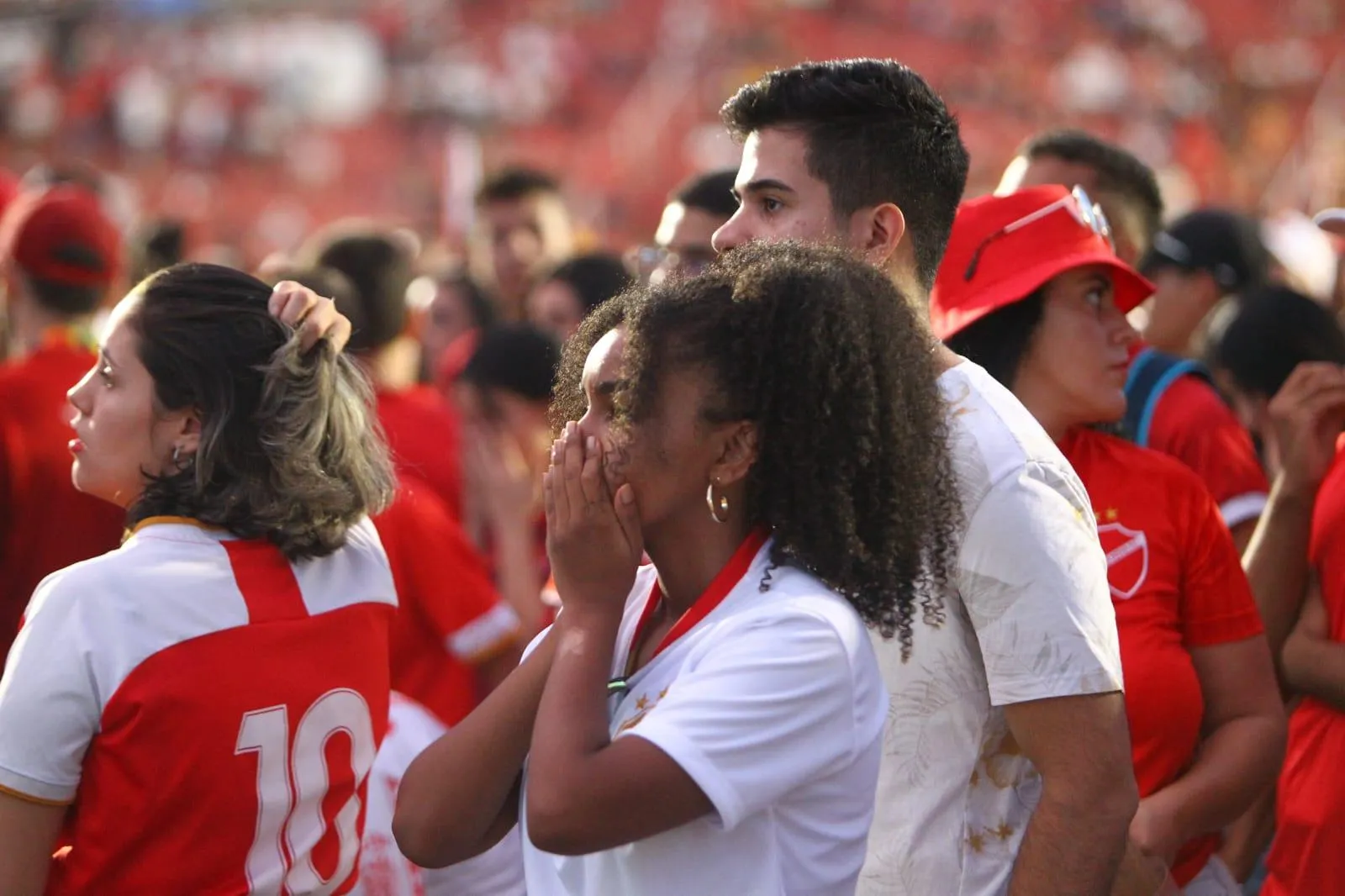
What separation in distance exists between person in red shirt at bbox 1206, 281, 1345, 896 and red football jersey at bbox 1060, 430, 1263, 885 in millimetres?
371

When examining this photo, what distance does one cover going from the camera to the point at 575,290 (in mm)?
5145

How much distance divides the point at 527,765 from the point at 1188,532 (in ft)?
4.17

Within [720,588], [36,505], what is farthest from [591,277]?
[720,588]

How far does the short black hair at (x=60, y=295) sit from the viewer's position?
13.3ft

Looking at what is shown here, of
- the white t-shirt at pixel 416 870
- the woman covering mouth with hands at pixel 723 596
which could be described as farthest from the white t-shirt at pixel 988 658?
the white t-shirt at pixel 416 870

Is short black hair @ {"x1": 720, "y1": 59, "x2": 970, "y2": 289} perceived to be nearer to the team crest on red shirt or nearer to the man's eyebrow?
the man's eyebrow

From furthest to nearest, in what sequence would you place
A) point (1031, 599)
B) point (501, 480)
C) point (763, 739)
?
point (501, 480), point (1031, 599), point (763, 739)

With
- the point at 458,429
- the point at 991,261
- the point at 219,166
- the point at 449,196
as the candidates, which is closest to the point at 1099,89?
the point at 219,166

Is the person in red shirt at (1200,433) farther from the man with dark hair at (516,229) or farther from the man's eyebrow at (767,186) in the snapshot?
the man with dark hair at (516,229)

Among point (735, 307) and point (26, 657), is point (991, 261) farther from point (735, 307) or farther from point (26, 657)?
point (26, 657)

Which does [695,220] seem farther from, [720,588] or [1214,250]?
[720,588]

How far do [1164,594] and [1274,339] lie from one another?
4.65ft

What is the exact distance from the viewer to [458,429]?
14.6ft

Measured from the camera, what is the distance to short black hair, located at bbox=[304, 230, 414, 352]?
15.6 feet
